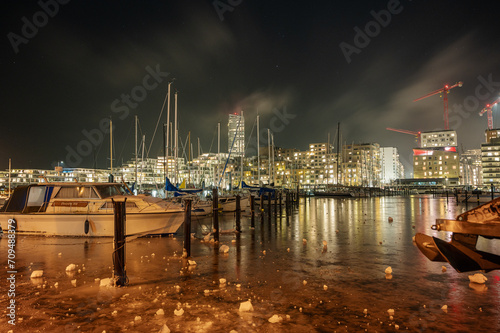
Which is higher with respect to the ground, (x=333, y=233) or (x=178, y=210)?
(x=178, y=210)

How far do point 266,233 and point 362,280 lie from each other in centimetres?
1052

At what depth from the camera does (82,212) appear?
1761 centimetres

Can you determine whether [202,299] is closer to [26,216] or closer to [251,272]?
[251,272]

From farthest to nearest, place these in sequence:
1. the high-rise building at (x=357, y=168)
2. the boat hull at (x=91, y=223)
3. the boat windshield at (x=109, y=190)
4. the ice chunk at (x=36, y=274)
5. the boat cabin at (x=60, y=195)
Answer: the high-rise building at (x=357, y=168), the boat windshield at (x=109, y=190), the boat cabin at (x=60, y=195), the boat hull at (x=91, y=223), the ice chunk at (x=36, y=274)

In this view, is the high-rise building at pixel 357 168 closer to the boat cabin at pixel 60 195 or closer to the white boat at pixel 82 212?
the white boat at pixel 82 212

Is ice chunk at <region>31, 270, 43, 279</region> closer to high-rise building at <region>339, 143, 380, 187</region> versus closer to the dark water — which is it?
the dark water

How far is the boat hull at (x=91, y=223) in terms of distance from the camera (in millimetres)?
17281

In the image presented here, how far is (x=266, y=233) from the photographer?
765 inches

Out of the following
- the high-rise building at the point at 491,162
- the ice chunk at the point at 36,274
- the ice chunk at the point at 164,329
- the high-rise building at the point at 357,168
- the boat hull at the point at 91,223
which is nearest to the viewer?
the ice chunk at the point at 164,329

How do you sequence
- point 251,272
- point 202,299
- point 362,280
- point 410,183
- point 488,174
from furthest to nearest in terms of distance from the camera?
point 410,183, point 488,174, point 251,272, point 362,280, point 202,299

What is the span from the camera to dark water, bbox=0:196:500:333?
626 cm

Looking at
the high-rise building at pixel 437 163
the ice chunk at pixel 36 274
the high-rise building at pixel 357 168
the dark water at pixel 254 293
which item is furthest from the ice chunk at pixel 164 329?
the high-rise building at pixel 437 163

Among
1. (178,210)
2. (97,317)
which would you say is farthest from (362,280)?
(178,210)

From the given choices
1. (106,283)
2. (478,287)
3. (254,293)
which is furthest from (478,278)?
(106,283)
